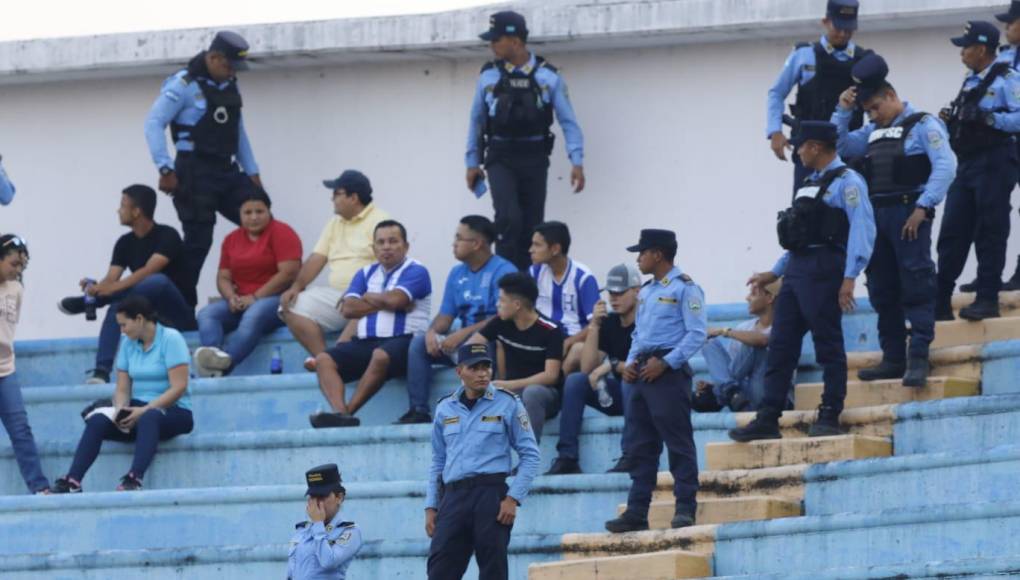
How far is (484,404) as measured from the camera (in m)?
10.4

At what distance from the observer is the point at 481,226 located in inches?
499

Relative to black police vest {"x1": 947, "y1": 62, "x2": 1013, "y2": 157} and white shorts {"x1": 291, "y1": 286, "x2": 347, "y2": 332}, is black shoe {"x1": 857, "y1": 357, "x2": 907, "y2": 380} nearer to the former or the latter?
black police vest {"x1": 947, "y1": 62, "x2": 1013, "y2": 157}

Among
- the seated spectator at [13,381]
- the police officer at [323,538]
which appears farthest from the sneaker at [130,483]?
the police officer at [323,538]

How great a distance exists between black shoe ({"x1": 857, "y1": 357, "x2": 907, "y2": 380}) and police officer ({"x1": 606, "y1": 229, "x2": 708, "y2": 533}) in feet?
3.64

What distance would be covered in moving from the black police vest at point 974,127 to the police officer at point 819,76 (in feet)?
2.48

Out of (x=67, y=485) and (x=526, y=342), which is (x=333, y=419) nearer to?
(x=526, y=342)

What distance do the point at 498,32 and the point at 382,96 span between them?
1646mm

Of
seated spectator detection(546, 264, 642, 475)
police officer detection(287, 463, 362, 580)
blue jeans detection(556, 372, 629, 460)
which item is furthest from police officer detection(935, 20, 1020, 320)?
police officer detection(287, 463, 362, 580)

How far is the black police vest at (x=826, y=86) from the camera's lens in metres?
12.5

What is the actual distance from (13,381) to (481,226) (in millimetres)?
2590

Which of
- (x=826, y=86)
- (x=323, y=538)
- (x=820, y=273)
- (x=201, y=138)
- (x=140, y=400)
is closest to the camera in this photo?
(x=323, y=538)

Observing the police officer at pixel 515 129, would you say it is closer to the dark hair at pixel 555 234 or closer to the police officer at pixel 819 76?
the dark hair at pixel 555 234

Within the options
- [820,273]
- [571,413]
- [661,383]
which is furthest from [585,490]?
[820,273]

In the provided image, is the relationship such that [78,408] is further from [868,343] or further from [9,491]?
[868,343]
